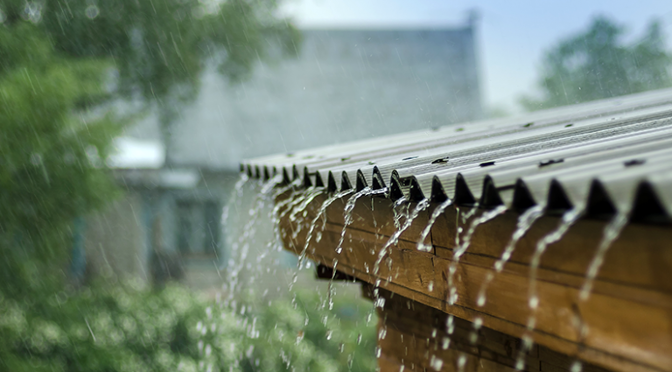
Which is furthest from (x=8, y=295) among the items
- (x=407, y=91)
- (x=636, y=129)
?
(x=407, y=91)

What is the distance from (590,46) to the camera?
25.5 m

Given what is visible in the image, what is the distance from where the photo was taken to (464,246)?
142 centimetres

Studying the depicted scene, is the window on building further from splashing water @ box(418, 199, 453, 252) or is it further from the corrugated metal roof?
splashing water @ box(418, 199, 453, 252)

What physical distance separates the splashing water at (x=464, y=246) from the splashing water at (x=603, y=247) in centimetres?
21

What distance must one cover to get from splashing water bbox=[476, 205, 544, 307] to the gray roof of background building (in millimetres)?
11311

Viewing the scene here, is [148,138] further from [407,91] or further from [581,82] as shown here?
[581,82]

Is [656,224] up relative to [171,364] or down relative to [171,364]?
up

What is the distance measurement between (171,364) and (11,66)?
4825mm

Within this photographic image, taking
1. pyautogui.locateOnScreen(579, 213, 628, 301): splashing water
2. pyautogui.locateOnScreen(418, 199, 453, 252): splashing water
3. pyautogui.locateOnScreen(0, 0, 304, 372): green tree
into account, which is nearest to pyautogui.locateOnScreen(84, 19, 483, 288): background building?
pyautogui.locateOnScreen(0, 0, 304, 372): green tree

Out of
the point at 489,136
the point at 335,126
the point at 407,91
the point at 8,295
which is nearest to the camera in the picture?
the point at 489,136

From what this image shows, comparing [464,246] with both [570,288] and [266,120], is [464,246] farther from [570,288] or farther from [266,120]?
[266,120]

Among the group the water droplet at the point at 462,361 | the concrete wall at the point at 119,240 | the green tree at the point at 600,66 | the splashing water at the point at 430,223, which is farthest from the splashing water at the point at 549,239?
the green tree at the point at 600,66

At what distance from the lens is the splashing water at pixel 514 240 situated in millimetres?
1098

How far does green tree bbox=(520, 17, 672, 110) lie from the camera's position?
2345 centimetres
